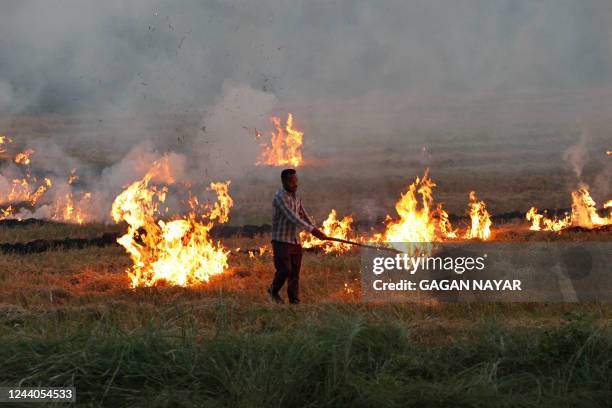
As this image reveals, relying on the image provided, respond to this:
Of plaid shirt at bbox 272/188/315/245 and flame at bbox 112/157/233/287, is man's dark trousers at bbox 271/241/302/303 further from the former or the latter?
flame at bbox 112/157/233/287

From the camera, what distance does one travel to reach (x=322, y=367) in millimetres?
5977

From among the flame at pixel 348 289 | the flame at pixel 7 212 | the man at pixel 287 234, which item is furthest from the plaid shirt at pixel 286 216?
the flame at pixel 7 212

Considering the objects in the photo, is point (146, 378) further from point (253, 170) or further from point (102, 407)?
point (253, 170)

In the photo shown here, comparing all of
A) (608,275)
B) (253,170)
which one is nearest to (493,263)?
(608,275)

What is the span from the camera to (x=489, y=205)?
25.5 m

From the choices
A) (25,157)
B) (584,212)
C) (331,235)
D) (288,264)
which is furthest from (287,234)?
(25,157)

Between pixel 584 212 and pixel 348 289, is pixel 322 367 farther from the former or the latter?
pixel 584 212

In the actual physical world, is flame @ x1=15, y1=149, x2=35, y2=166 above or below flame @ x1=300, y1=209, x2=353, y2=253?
above

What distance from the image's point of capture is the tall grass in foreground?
5.68 m

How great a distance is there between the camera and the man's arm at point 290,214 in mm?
9570

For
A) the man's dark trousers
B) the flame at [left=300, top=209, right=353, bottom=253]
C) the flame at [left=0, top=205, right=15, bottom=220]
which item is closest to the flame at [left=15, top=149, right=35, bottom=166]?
the flame at [left=0, top=205, right=15, bottom=220]

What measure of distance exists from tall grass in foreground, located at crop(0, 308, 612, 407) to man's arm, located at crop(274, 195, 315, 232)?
266 centimetres

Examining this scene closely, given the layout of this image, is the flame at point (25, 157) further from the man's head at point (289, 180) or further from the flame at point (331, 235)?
the man's head at point (289, 180)

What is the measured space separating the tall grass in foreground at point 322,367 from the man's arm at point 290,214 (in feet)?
8.73
